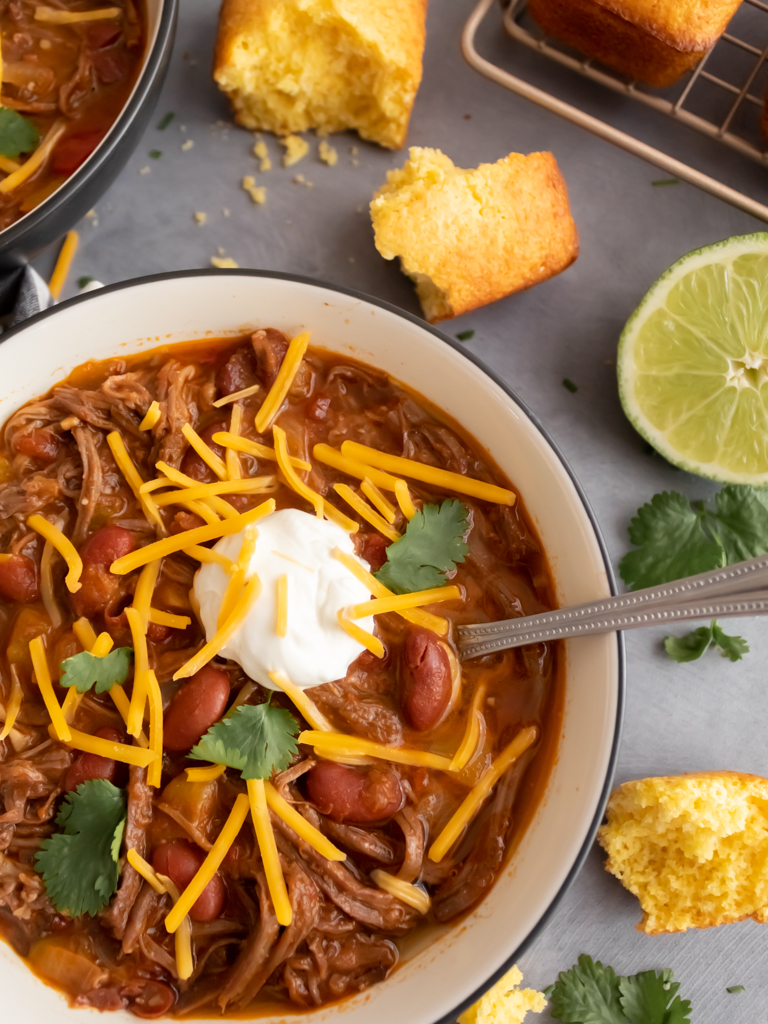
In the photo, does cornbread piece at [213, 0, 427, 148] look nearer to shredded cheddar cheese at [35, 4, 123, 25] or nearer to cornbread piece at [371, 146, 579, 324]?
cornbread piece at [371, 146, 579, 324]

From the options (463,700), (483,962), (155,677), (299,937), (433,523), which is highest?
(433,523)

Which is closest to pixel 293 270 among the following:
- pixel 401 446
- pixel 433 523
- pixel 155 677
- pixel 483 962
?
pixel 401 446

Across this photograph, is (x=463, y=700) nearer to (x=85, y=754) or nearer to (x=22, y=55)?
(x=85, y=754)

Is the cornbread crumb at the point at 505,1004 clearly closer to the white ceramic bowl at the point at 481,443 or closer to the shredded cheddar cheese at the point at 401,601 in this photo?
the white ceramic bowl at the point at 481,443

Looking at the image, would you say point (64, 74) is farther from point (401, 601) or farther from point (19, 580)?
point (401, 601)

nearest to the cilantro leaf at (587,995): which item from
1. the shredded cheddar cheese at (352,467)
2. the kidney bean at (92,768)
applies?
the kidney bean at (92,768)

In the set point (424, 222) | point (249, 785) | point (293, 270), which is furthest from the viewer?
point (293, 270)
